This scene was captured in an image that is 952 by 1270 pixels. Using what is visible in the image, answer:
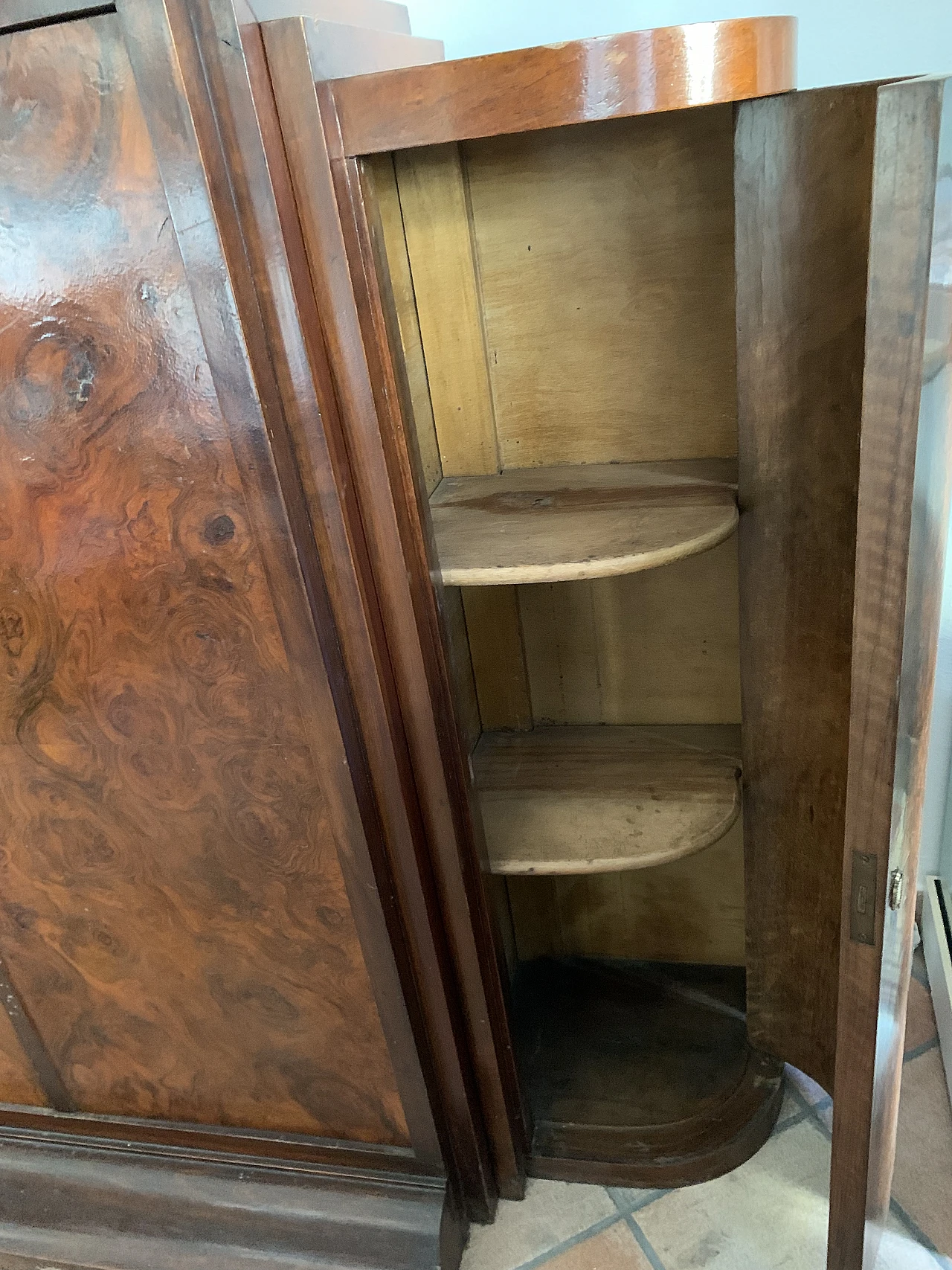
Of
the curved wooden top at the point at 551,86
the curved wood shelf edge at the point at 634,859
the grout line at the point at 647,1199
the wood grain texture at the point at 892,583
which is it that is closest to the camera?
the wood grain texture at the point at 892,583

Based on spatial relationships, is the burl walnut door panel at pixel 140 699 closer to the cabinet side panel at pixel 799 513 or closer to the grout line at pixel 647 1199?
the grout line at pixel 647 1199

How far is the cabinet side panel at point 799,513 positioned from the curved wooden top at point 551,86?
139 mm

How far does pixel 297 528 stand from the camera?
87 cm

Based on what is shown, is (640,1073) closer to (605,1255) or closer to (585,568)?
(605,1255)

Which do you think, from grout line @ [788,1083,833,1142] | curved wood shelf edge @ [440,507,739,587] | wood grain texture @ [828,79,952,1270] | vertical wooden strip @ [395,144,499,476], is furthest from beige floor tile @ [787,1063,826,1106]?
vertical wooden strip @ [395,144,499,476]

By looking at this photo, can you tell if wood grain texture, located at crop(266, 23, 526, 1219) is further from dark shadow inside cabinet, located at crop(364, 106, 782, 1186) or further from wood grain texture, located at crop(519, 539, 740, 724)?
wood grain texture, located at crop(519, 539, 740, 724)

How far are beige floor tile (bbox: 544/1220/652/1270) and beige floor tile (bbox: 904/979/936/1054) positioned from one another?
56 centimetres

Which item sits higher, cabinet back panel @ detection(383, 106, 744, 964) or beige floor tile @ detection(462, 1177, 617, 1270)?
cabinet back panel @ detection(383, 106, 744, 964)

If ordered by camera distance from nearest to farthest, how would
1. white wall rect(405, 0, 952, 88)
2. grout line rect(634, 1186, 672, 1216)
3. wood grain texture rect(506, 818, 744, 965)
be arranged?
1. white wall rect(405, 0, 952, 88)
2. grout line rect(634, 1186, 672, 1216)
3. wood grain texture rect(506, 818, 744, 965)

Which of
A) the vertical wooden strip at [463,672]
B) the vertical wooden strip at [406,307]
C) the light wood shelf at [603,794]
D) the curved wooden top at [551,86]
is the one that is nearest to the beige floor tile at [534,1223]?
the light wood shelf at [603,794]

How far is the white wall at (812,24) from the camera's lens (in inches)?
42.0

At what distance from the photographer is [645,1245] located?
4.14 feet

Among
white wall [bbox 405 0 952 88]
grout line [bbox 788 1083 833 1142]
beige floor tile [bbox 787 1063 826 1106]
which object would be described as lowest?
beige floor tile [bbox 787 1063 826 1106]

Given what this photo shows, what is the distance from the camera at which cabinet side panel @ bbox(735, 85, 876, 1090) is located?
2.91 ft
